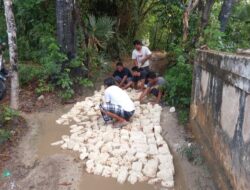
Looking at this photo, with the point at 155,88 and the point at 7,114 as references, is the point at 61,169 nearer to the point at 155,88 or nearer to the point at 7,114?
the point at 7,114

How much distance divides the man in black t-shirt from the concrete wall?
8.03 feet

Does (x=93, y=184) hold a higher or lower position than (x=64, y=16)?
lower

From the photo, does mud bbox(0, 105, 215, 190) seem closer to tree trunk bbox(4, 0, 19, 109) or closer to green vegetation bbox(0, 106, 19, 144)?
green vegetation bbox(0, 106, 19, 144)

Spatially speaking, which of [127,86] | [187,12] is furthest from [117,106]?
[187,12]

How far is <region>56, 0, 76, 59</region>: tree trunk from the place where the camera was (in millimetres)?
6910

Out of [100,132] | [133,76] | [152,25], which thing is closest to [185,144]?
[100,132]

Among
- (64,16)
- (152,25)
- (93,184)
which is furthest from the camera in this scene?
(152,25)

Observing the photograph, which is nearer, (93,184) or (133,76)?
(93,184)

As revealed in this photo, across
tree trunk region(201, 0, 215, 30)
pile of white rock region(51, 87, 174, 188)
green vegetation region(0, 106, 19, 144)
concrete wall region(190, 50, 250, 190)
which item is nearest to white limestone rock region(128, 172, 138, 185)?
pile of white rock region(51, 87, 174, 188)

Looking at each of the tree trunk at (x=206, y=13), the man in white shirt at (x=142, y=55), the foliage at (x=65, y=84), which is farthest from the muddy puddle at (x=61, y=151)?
the tree trunk at (x=206, y=13)

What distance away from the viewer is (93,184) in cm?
390

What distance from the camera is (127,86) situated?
24.6 ft

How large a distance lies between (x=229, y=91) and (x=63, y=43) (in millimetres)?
4764

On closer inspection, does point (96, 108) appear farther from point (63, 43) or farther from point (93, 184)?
point (93, 184)
